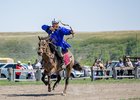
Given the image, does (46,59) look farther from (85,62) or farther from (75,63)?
(85,62)

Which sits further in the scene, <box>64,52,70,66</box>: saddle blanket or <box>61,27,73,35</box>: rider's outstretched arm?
<box>64,52,70,66</box>: saddle blanket

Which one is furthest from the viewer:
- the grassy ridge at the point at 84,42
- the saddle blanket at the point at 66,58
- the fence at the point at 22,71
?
the grassy ridge at the point at 84,42

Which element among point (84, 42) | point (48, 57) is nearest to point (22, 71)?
point (48, 57)

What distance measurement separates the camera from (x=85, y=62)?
70.0 m

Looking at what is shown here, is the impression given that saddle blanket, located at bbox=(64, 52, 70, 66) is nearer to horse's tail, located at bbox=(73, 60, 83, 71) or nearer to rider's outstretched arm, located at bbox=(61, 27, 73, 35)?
rider's outstretched arm, located at bbox=(61, 27, 73, 35)

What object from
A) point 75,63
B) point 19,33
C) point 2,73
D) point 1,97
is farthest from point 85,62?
point 19,33

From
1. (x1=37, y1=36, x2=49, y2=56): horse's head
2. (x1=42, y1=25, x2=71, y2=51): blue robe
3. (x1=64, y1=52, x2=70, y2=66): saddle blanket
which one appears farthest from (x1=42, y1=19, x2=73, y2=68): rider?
(x1=37, y1=36, x2=49, y2=56): horse's head

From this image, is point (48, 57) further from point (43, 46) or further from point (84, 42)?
point (84, 42)

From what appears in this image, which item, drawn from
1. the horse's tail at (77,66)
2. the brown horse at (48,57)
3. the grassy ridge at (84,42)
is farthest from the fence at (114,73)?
the grassy ridge at (84,42)

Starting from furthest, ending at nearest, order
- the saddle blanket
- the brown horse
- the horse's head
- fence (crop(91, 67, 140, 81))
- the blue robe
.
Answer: fence (crop(91, 67, 140, 81)) → the saddle blanket → the blue robe → the brown horse → the horse's head

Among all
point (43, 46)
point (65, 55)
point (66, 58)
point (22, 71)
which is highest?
point (43, 46)

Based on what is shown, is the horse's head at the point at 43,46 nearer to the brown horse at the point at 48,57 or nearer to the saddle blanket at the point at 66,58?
the brown horse at the point at 48,57

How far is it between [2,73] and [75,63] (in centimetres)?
1554

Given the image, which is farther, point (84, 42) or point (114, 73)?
point (84, 42)
